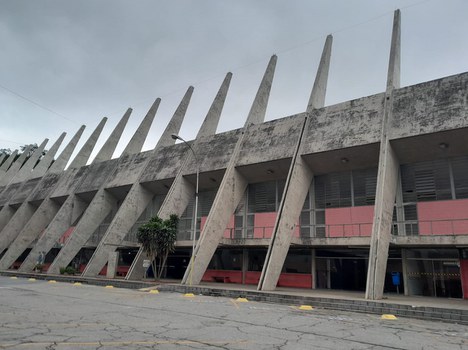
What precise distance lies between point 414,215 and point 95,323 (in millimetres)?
18107

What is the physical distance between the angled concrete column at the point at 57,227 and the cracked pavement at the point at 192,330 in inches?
883

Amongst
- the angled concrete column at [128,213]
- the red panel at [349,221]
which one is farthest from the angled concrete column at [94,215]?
the red panel at [349,221]

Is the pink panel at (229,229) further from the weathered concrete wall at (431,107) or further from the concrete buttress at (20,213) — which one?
the concrete buttress at (20,213)

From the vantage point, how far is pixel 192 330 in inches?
303

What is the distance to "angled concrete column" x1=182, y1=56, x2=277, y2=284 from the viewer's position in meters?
21.3

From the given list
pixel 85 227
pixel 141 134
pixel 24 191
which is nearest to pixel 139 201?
pixel 85 227

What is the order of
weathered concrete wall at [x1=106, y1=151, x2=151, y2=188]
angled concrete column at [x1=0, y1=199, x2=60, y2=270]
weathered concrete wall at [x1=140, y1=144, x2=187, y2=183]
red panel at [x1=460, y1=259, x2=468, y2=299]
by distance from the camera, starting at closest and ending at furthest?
1. red panel at [x1=460, y1=259, x2=468, y2=299]
2. weathered concrete wall at [x1=140, y1=144, x2=187, y2=183]
3. weathered concrete wall at [x1=106, y1=151, x2=151, y2=188]
4. angled concrete column at [x1=0, y1=199, x2=60, y2=270]

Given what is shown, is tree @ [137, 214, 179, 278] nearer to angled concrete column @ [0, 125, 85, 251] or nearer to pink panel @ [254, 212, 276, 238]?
pink panel @ [254, 212, 276, 238]

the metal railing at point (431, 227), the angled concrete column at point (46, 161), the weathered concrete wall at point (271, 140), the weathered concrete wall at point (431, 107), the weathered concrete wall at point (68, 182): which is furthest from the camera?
the angled concrete column at point (46, 161)

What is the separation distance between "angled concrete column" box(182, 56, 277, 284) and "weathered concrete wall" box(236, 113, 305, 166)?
0.71 m

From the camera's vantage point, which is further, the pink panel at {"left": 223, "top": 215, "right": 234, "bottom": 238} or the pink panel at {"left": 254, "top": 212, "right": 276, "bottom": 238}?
the pink panel at {"left": 223, "top": 215, "right": 234, "bottom": 238}

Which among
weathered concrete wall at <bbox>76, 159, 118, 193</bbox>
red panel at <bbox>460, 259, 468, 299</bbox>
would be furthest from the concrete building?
weathered concrete wall at <bbox>76, 159, 118, 193</bbox>

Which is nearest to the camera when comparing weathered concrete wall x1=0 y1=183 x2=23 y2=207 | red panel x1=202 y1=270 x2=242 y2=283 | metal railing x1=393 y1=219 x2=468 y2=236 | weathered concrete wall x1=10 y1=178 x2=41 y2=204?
metal railing x1=393 y1=219 x2=468 y2=236

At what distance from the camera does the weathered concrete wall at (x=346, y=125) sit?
66.5 feet
